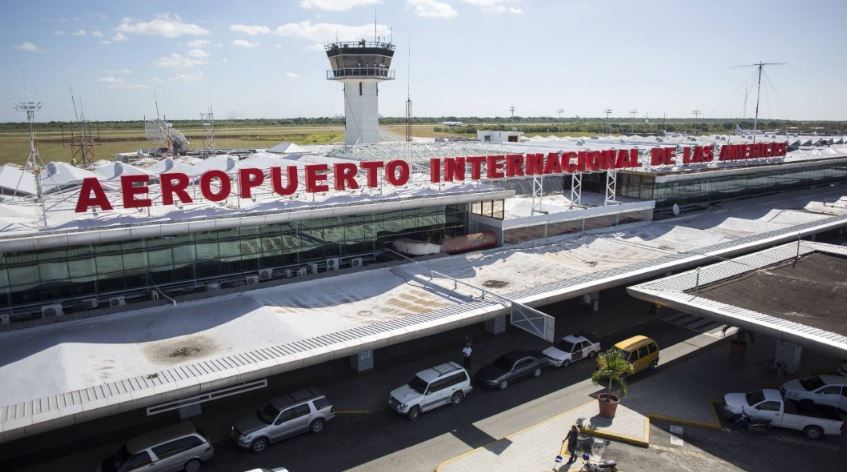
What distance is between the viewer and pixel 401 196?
123 feet

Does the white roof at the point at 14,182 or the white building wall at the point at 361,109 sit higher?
the white building wall at the point at 361,109

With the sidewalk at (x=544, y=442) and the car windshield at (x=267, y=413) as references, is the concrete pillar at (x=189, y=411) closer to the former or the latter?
the car windshield at (x=267, y=413)

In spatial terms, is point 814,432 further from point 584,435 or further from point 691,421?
point 584,435

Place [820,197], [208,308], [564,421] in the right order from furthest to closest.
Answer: [820,197] < [208,308] < [564,421]

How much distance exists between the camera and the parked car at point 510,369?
27.9 meters

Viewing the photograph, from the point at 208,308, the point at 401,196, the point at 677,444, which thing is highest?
the point at 401,196

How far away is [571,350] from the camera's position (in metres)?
30.8

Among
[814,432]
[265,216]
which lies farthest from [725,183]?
[265,216]

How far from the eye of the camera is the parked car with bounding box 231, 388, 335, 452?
891 inches

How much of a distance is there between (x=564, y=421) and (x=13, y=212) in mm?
28502

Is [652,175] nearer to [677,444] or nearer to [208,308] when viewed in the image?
[677,444]

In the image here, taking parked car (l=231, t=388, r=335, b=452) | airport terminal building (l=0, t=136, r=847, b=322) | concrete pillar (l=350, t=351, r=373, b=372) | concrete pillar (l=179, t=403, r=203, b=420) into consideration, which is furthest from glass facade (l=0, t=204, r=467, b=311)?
parked car (l=231, t=388, r=335, b=452)

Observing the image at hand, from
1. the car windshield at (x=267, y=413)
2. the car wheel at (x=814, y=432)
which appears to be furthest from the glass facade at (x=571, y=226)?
the car windshield at (x=267, y=413)

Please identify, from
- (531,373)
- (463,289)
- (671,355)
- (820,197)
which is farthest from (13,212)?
(820,197)
